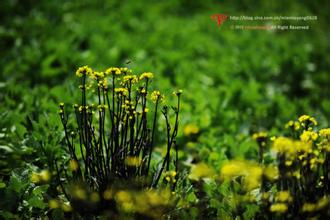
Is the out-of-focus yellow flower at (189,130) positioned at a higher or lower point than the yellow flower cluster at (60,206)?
higher

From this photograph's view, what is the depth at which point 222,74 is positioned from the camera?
554 centimetres

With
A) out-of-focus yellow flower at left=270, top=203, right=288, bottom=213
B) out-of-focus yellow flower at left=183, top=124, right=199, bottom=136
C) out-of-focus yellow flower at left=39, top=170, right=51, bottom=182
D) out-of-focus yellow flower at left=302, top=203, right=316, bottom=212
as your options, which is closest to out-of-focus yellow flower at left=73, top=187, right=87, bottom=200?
out-of-focus yellow flower at left=39, top=170, right=51, bottom=182

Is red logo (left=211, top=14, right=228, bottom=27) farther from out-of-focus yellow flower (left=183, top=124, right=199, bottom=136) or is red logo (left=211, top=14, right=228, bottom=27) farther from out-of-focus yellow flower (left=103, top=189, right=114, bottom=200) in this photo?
out-of-focus yellow flower (left=103, top=189, right=114, bottom=200)

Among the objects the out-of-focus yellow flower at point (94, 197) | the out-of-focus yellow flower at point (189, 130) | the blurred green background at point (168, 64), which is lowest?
the out-of-focus yellow flower at point (94, 197)

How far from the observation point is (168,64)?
18.9 feet

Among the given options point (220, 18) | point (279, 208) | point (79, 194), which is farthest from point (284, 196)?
point (220, 18)

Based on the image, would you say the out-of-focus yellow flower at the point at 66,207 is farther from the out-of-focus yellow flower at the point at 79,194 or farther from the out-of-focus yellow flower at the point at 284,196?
the out-of-focus yellow flower at the point at 284,196

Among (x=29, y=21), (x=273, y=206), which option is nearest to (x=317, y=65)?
(x=29, y=21)

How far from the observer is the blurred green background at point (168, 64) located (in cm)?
376

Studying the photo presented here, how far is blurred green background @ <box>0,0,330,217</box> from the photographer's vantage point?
3756mm

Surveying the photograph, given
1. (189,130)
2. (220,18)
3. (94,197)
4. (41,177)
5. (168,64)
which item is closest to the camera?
(94,197)

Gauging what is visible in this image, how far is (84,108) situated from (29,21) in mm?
4426

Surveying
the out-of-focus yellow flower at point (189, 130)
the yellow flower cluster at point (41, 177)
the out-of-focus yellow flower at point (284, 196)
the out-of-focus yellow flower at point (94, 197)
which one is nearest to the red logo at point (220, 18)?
the out-of-focus yellow flower at point (189, 130)

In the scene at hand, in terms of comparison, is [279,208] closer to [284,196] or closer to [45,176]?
[284,196]
